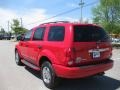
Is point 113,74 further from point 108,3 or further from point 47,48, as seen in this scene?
point 108,3

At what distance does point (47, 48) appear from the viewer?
6.94 m

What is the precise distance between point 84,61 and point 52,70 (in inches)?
39.0

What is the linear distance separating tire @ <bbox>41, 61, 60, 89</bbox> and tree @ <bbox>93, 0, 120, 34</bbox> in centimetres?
2234

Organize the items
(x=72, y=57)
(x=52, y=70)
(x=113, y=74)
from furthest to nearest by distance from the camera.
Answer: (x=113, y=74), (x=52, y=70), (x=72, y=57)

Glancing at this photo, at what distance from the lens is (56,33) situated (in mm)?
6766

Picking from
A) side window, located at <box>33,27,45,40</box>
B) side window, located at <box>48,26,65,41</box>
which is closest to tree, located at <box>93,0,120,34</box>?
side window, located at <box>33,27,45,40</box>

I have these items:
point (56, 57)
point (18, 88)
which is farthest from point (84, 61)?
point (18, 88)

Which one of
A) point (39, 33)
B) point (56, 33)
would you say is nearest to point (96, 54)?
point (56, 33)

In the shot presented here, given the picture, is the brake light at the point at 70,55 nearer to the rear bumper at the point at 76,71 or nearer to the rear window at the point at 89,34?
the rear bumper at the point at 76,71

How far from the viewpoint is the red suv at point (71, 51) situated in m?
6.13

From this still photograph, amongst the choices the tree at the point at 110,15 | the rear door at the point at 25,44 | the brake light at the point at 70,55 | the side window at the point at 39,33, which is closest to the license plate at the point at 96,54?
the brake light at the point at 70,55

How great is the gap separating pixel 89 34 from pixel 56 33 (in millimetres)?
955

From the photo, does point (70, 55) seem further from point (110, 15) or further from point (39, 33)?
point (110, 15)

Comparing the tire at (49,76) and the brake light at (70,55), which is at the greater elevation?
the brake light at (70,55)
